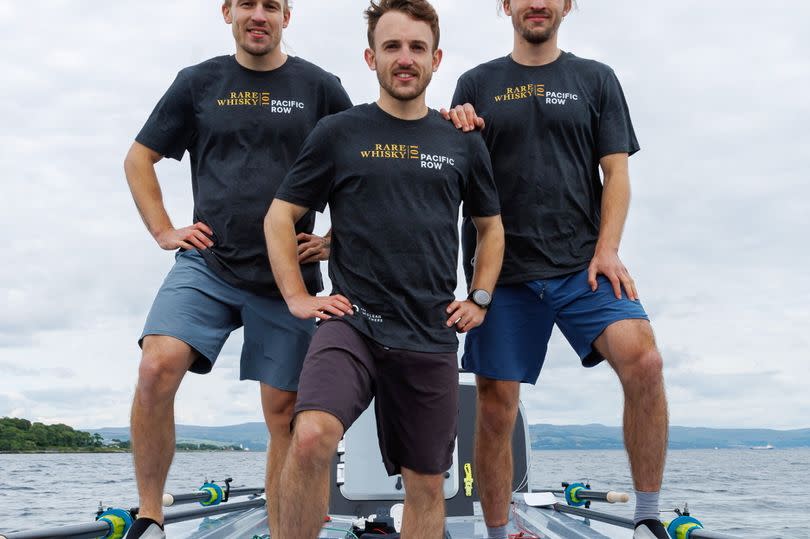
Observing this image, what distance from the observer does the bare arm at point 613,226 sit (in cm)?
384

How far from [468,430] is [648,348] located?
3.11m

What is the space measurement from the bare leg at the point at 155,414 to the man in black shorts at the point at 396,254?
625mm

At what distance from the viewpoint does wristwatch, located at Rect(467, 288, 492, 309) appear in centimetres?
369

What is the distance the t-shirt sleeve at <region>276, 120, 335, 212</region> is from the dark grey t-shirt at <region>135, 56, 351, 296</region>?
0.34 meters

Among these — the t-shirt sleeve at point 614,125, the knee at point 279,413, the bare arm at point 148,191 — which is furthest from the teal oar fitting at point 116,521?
the t-shirt sleeve at point 614,125

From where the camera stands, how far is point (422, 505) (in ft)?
11.7

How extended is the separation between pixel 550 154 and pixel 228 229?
154 cm

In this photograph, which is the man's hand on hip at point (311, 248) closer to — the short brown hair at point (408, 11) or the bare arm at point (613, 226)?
the short brown hair at point (408, 11)

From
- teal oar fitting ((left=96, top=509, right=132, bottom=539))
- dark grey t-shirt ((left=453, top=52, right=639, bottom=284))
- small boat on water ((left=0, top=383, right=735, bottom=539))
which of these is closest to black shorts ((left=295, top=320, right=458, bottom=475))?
dark grey t-shirt ((left=453, top=52, right=639, bottom=284))

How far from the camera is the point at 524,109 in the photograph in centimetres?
402

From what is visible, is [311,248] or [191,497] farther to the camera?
[191,497]

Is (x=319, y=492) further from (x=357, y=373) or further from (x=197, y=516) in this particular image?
(x=197, y=516)

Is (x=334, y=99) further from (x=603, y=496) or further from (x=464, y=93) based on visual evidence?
(x=603, y=496)

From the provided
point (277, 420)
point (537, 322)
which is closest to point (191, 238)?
point (277, 420)
